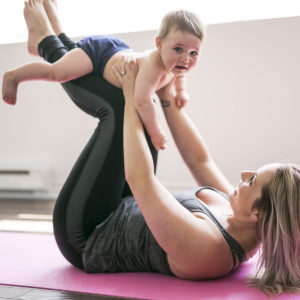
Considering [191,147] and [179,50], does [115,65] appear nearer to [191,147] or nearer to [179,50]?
[179,50]

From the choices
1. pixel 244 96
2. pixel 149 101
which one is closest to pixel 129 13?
pixel 244 96

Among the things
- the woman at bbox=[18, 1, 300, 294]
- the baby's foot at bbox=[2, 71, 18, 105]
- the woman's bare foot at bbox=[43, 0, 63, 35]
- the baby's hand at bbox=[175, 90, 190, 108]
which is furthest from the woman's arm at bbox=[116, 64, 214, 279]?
the woman's bare foot at bbox=[43, 0, 63, 35]

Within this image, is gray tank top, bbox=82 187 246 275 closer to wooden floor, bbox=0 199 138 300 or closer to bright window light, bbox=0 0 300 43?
wooden floor, bbox=0 199 138 300

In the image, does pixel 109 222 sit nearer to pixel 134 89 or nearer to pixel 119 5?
pixel 134 89

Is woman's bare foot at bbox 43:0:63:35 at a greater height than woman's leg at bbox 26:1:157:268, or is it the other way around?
woman's bare foot at bbox 43:0:63:35

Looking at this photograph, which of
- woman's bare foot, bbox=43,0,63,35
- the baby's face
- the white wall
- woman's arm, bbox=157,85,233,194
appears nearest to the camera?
the baby's face

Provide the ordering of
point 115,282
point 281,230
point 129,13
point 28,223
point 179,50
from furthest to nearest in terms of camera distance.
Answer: point 129,13
point 28,223
point 179,50
point 115,282
point 281,230

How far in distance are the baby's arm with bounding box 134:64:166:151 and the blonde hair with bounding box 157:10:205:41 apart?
0.16 m

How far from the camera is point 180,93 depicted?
174 cm

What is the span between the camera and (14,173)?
3.75m

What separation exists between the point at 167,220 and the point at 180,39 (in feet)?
2.06

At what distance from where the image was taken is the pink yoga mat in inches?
49.0

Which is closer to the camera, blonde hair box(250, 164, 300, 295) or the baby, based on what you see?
blonde hair box(250, 164, 300, 295)

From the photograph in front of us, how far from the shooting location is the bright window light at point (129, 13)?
316cm
